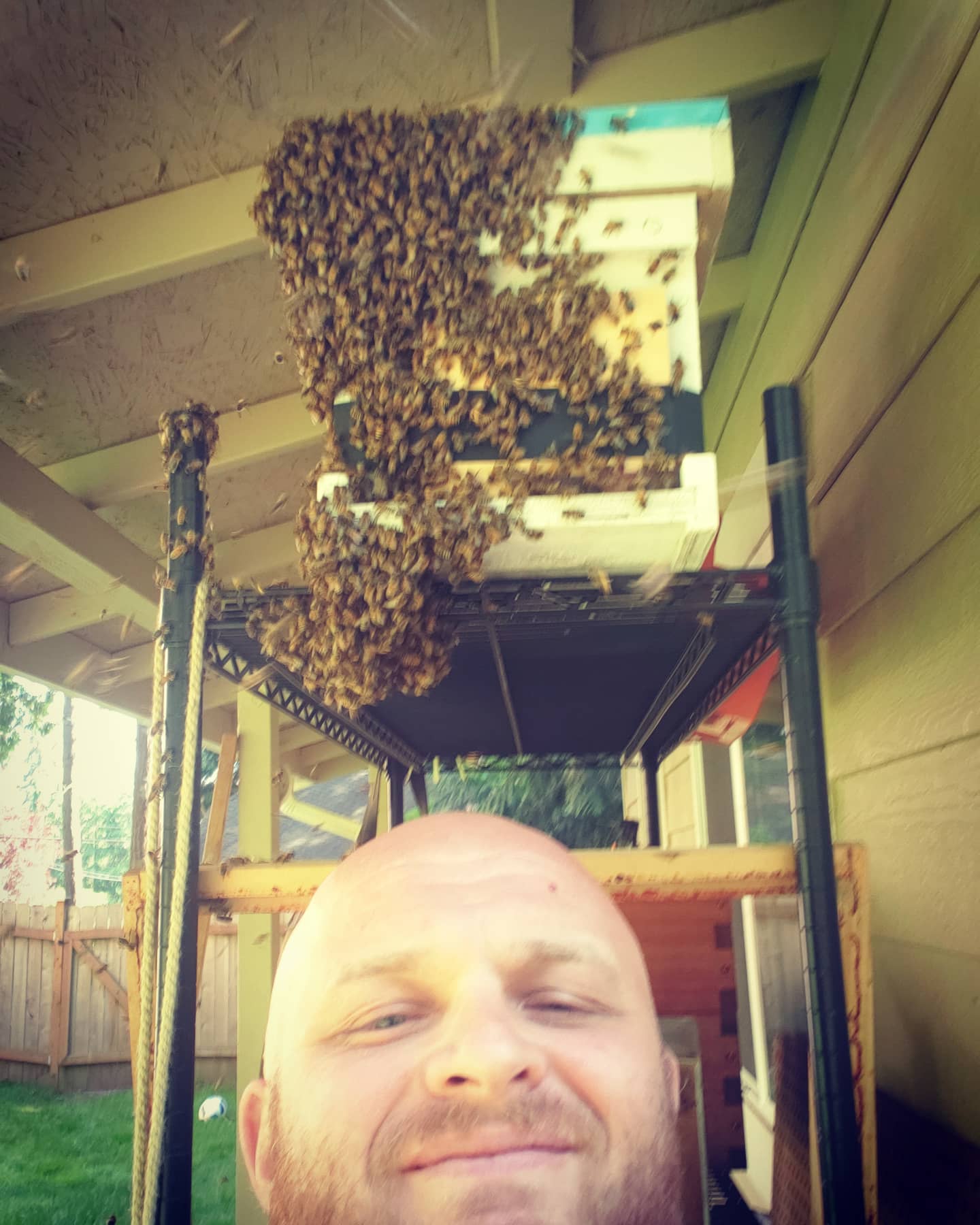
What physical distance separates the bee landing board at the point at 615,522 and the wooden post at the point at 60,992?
353 inches

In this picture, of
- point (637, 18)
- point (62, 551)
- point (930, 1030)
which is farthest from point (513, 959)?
point (62, 551)

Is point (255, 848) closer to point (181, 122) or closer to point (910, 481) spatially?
point (181, 122)

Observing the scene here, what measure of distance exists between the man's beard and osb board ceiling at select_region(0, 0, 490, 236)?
193 cm

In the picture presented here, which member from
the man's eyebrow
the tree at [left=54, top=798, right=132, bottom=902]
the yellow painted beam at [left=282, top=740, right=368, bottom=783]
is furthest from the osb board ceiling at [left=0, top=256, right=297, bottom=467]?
the tree at [left=54, top=798, right=132, bottom=902]

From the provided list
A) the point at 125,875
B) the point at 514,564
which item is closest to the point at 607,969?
the point at 514,564

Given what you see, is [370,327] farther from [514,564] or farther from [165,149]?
[165,149]

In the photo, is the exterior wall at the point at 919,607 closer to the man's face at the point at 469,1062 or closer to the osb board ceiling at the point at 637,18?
the man's face at the point at 469,1062

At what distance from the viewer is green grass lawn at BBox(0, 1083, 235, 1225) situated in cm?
444

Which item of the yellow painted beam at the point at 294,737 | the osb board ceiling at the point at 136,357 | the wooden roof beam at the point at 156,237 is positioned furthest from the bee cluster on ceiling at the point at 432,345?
the yellow painted beam at the point at 294,737

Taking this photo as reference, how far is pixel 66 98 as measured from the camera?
5.60 ft

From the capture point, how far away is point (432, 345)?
4.30 feet

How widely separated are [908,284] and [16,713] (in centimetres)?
1599

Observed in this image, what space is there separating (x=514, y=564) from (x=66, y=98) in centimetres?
141

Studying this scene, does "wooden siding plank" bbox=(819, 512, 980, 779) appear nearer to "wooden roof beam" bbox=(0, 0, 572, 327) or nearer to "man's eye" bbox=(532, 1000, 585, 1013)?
"man's eye" bbox=(532, 1000, 585, 1013)
